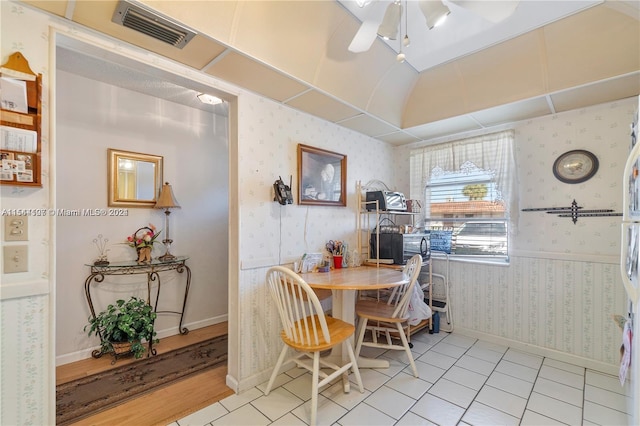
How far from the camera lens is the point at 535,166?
8.73ft

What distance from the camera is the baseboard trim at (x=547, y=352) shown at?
7.46 feet

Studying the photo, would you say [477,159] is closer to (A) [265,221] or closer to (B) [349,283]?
(B) [349,283]

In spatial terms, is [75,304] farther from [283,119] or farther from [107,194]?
[283,119]

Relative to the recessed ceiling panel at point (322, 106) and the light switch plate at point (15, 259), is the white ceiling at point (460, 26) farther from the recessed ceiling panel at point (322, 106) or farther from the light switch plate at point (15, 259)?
the light switch plate at point (15, 259)

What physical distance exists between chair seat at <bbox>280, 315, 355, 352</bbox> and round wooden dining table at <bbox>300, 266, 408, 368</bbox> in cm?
14

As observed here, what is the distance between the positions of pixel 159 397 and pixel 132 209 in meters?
1.74

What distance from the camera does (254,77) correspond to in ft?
Result: 6.49

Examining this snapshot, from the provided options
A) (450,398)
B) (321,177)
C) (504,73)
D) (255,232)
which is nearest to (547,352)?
(450,398)

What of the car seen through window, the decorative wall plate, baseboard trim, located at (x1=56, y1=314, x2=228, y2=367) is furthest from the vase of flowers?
the decorative wall plate

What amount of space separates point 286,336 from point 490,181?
105 inches

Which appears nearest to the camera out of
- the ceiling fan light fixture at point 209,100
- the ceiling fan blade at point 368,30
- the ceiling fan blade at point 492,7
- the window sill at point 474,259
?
the ceiling fan blade at point 492,7

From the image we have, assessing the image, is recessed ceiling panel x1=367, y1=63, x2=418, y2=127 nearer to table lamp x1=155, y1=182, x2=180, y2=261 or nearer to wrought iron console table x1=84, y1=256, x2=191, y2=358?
table lamp x1=155, y1=182, x2=180, y2=261

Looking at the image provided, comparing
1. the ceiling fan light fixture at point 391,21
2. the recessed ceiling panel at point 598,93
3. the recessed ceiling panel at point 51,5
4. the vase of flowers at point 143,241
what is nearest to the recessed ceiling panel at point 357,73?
the ceiling fan light fixture at point 391,21

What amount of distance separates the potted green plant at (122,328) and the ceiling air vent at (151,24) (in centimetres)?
226
